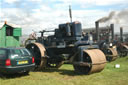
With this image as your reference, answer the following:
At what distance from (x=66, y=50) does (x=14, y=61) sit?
3.75 m

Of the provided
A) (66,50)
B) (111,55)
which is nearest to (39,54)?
(66,50)

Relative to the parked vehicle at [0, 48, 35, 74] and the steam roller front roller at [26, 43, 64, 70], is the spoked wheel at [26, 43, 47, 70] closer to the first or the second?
the steam roller front roller at [26, 43, 64, 70]

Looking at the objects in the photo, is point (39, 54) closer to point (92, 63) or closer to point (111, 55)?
point (92, 63)

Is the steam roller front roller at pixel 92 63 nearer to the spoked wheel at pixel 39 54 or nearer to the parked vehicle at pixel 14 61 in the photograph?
the spoked wheel at pixel 39 54

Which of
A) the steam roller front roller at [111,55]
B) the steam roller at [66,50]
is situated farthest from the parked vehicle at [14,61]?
the steam roller front roller at [111,55]

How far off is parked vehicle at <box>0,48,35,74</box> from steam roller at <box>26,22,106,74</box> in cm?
176

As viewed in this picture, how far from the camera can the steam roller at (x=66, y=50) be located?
1005 centimetres

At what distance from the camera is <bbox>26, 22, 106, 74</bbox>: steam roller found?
33.0 feet

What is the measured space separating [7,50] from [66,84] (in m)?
3.15

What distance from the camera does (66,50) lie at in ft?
38.1

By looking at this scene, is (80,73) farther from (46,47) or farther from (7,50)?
(7,50)

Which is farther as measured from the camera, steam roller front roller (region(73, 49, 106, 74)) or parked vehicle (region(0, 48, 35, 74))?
steam roller front roller (region(73, 49, 106, 74))

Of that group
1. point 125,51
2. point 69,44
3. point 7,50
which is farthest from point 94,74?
point 125,51

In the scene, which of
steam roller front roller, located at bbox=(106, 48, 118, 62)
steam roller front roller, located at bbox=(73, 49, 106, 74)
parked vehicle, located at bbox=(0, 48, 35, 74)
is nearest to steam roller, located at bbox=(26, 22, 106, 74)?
steam roller front roller, located at bbox=(73, 49, 106, 74)
